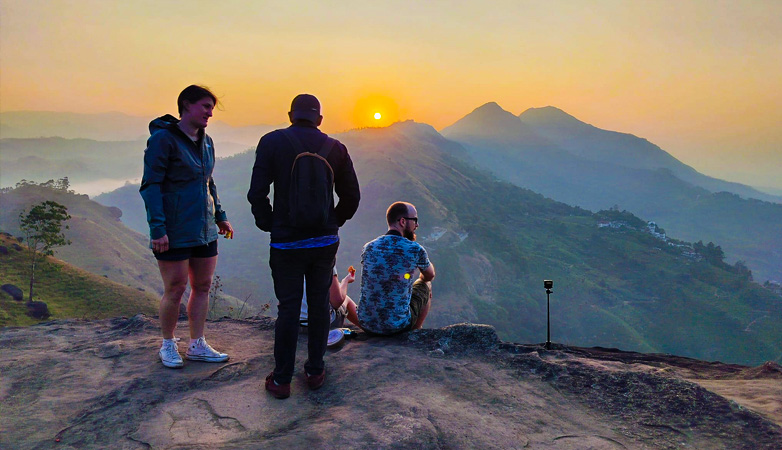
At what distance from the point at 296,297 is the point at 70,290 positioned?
26896mm

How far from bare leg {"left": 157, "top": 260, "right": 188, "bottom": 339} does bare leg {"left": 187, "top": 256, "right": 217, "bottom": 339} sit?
136 mm

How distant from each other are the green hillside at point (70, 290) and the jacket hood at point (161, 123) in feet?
70.0

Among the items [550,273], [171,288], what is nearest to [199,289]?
[171,288]

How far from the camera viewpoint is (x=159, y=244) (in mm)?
3768

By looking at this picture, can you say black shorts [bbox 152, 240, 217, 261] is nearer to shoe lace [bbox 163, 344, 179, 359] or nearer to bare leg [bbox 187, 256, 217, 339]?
bare leg [bbox 187, 256, 217, 339]

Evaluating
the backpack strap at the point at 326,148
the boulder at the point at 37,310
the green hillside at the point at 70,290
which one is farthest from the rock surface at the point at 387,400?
the green hillside at the point at 70,290

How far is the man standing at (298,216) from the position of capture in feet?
11.2

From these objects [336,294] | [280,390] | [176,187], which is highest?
[176,187]

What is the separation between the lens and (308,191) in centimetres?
341

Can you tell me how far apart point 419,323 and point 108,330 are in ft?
13.3

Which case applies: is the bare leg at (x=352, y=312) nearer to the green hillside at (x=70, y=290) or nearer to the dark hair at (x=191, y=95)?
the dark hair at (x=191, y=95)

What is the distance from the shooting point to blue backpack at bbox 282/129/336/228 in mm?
3402

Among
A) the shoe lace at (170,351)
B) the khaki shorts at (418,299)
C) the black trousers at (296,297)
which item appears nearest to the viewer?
the black trousers at (296,297)

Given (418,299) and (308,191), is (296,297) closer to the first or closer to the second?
(308,191)
